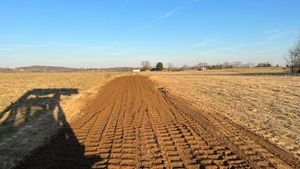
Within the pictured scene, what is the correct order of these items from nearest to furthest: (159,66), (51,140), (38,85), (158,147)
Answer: (158,147) → (51,140) → (38,85) → (159,66)

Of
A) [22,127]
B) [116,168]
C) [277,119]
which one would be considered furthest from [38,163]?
[277,119]

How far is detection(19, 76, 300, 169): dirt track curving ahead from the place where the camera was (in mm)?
4984

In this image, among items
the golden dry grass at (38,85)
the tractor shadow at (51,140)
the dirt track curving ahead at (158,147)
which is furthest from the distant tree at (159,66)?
the dirt track curving ahead at (158,147)

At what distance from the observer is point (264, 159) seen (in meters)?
5.14

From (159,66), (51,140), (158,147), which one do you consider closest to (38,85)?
(51,140)

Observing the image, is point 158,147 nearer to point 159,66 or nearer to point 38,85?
point 38,85

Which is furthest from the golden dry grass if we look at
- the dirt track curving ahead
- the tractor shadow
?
the dirt track curving ahead

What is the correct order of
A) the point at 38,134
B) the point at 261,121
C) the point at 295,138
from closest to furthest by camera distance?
the point at 295,138, the point at 38,134, the point at 261,121

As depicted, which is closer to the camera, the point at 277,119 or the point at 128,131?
the point at 128,131

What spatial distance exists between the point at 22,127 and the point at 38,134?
44.9 inches

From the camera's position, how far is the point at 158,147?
233 inches

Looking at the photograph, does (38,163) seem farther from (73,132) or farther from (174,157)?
(174,157)

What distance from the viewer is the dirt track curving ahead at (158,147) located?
4.98 metres

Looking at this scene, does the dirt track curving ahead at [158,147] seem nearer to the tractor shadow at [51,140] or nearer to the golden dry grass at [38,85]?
the tractor shadow at [51,140]
